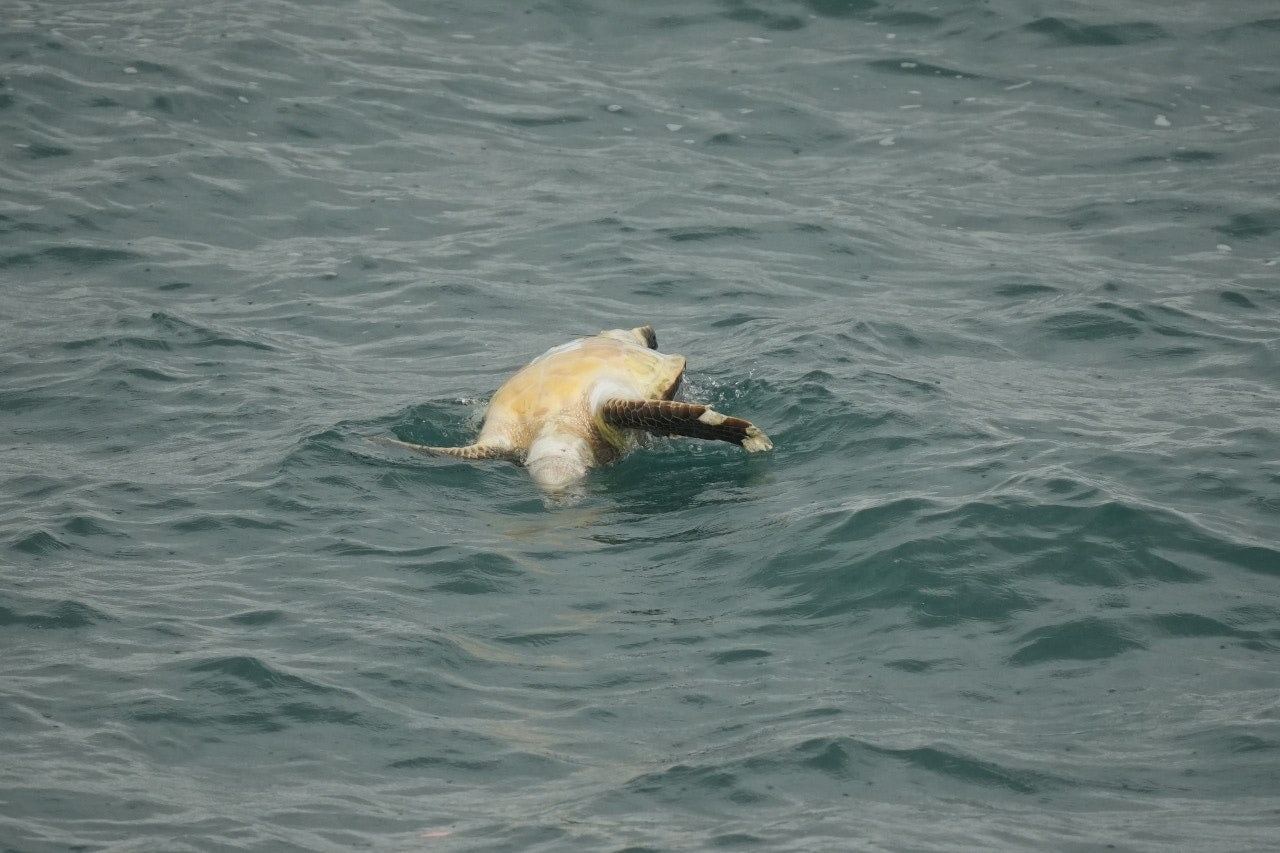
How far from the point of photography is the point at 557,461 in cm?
868

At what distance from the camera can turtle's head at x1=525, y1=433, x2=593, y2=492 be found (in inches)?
339

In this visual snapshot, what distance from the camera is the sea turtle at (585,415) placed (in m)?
8.57

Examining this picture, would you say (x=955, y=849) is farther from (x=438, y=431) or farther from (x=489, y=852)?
(x=438, y=431)

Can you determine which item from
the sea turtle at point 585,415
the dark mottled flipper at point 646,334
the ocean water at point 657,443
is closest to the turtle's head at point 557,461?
the sea turtle at point 585,415

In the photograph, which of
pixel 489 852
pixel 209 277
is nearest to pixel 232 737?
pixel 489 852

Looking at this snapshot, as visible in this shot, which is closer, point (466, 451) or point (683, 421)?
point (683, 421)

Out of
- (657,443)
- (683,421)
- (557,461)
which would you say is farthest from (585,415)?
(683,421)

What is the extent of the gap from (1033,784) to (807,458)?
3.58 m

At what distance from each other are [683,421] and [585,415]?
0.81 meters

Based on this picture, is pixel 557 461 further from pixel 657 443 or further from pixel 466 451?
pixel 657 443

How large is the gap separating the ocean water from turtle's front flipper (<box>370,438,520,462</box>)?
4.1 inches

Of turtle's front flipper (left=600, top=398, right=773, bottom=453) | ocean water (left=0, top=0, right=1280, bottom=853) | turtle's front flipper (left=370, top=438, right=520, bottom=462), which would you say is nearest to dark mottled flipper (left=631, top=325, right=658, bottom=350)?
ocean water (left=0, top=0, right=1280, bottom=853)

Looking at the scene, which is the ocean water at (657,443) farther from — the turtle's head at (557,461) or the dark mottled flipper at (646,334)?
the dark mottled flipper at (646,334)

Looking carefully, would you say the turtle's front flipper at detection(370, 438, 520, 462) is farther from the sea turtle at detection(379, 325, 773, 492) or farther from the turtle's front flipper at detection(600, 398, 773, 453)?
the turtle's front flipper at detection(600, 398, 773, 453)
